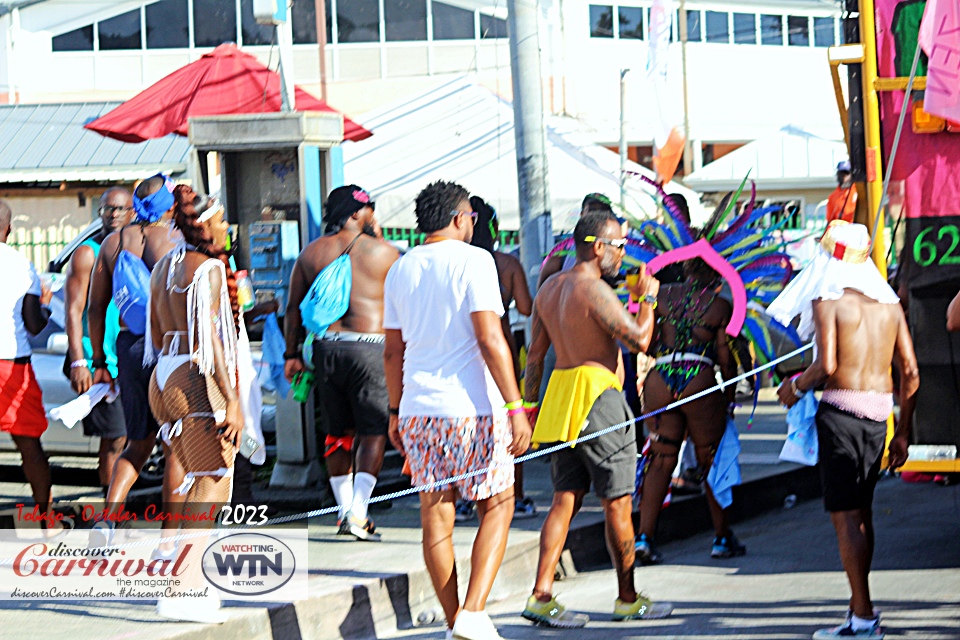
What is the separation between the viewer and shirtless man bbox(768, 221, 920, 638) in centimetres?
575

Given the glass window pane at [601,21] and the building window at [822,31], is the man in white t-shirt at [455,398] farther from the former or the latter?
the building window at [822,31]

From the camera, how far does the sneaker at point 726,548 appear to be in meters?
7.71

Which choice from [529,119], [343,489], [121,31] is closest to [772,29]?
[121,31]

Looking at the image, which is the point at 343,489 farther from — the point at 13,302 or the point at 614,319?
the point at 614,319

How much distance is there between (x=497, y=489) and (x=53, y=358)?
19.5 feet

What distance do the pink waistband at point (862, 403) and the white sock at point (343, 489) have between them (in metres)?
2.97

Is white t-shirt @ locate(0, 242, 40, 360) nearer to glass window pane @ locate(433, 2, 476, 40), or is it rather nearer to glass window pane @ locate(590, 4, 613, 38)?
glass window pane @ locate(433, 2, 476, 40)

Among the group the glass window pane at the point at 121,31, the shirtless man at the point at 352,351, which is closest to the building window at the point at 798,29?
the glass window pane at the point at 121,31

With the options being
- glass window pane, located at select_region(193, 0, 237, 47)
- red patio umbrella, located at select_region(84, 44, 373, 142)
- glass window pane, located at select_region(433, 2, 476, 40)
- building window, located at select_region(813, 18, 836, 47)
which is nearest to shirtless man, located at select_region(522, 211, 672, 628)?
red patio umbrella, located at select_region(84, 44, 373, 142)

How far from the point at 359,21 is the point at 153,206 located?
2765 cm

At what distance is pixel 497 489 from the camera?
5586 mm

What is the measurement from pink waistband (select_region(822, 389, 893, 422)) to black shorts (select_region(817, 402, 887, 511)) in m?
0.02

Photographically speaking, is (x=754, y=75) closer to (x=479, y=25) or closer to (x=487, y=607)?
(x=479, y=25)

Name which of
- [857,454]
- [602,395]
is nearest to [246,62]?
[602,395]
